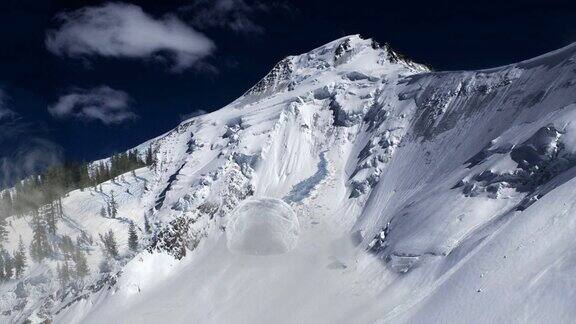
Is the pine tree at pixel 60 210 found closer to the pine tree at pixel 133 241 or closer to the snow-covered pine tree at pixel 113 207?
the snow-covered pine tree at pixel 113 207

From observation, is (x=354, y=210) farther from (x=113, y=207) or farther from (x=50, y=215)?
(x=50, y=215)

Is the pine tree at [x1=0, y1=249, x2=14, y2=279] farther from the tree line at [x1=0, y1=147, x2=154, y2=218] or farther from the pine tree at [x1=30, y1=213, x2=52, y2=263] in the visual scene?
the tree line at [x1=0, y1=147, x2=154, y2=218]

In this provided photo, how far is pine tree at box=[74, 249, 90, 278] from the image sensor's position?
298ft

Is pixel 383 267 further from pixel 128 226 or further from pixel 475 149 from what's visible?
pixel 128 226

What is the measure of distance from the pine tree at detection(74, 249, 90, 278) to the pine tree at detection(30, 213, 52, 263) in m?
10.9

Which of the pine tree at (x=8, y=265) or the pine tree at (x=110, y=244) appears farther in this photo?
the pine tree at (x=8, y=265)

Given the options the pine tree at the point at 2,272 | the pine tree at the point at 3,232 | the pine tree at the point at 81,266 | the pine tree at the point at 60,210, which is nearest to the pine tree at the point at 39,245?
the pine tree at the point at 60,210

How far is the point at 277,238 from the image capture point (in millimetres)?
73750

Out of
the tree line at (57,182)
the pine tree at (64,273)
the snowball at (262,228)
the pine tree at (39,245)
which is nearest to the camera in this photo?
the snowball at (262,228)

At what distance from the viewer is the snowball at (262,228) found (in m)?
72.7

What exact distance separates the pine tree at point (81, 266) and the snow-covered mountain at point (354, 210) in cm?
186

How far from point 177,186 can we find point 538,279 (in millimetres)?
72369

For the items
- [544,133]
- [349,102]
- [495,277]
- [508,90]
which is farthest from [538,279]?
[349,102]

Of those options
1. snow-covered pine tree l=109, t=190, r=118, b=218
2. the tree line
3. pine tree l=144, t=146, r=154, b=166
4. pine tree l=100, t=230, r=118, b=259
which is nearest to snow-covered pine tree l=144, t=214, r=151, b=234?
pine tree l=100, t=230, r=118, b=259
